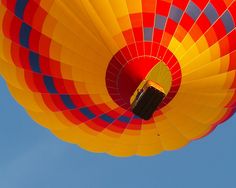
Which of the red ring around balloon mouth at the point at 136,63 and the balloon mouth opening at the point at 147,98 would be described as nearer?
the balloon mouth opening at the point at 147,98

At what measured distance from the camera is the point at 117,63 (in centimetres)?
1700

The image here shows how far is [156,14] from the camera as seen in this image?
17.0 m

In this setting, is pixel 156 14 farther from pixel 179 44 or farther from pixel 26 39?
pixel 26 39

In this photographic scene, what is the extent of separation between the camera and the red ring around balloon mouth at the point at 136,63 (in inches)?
666

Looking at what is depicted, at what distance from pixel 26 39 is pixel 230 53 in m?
4.27

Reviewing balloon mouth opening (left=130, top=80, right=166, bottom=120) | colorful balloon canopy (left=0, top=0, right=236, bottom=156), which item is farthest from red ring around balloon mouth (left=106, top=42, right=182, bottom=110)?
balloon mouth opening (left=130, top=80, right=166, bottom=120)

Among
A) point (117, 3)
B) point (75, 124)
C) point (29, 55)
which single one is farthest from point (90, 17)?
point (75, 124)

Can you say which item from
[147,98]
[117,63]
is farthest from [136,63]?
[147,98]

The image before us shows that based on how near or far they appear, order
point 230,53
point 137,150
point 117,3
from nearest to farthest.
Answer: point 117,3 < point 230,53 < point 137,150

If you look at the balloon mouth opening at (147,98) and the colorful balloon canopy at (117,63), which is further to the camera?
the colorful balloon canopy at (117,63)

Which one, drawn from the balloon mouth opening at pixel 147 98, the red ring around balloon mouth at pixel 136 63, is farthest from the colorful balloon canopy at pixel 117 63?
the balloon mouth opening at pixel 147 98

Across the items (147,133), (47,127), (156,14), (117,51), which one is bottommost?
(47,127)

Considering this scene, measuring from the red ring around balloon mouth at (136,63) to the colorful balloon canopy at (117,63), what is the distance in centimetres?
2

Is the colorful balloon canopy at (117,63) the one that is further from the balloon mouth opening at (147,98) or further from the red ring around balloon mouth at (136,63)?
the balloon mouth opening at (147,98)
